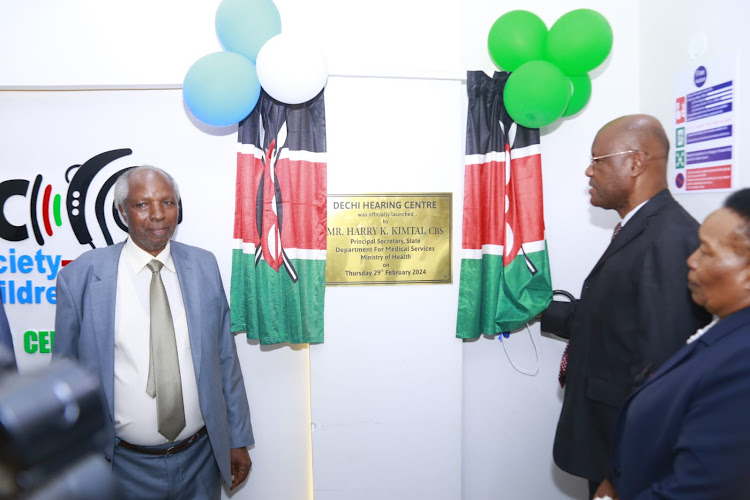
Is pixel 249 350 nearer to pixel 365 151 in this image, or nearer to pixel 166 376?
pixel 166 376

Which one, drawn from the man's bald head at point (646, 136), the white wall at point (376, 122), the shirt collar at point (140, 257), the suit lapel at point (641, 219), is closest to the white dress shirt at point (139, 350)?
the shirt collar at point (140, 257)

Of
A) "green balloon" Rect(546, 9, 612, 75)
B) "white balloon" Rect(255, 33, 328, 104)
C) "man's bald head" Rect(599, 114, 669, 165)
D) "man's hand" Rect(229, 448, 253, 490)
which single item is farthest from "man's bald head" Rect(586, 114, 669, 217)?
"man's hand" Rect(229, 448, 253, 490)

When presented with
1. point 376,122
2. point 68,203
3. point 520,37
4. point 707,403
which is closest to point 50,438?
point 707,403

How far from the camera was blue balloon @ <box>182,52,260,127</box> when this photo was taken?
72.4 inches

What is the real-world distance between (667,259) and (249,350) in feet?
6.34

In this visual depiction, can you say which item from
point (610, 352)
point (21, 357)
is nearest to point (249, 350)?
point (21, 357)

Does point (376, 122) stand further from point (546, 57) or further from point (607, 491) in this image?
point (607, 491)

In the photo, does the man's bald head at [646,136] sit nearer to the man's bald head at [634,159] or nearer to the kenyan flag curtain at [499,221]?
the man's bald head at [634,159]

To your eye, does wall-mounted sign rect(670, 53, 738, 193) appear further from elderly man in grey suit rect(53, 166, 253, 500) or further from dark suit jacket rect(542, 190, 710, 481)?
elderly man in grey suit rect(53, 166, 253, 500)

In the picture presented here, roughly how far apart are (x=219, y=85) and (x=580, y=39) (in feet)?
4.89

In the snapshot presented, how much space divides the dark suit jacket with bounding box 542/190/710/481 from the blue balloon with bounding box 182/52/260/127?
62.2 inches

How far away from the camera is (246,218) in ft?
6.98

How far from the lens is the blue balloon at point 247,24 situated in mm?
1861

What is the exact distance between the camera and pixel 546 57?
6.95ft
